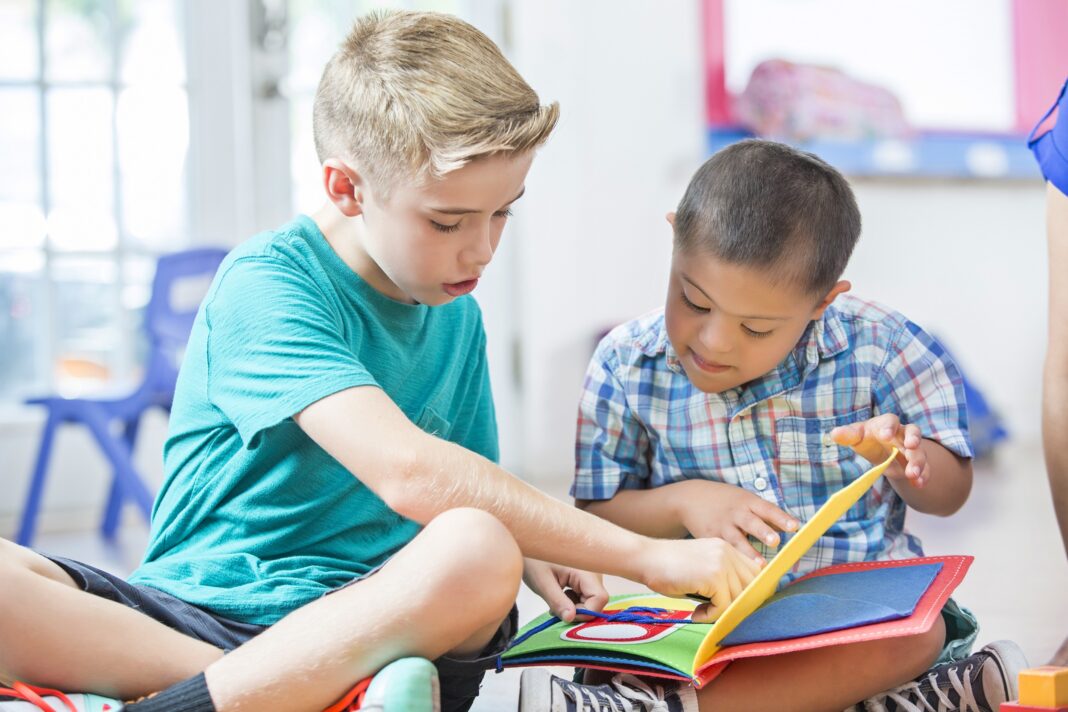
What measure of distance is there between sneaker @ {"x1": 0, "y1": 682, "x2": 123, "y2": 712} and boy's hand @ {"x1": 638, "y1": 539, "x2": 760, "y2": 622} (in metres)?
0.37

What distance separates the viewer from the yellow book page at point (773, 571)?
0.80 m

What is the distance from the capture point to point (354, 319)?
948 mm

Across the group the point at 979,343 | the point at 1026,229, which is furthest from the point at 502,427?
the point at 1026,229

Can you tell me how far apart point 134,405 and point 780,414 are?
1.68 metres

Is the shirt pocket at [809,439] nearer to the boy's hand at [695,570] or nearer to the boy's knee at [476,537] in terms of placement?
the boy's hand at [695,570]

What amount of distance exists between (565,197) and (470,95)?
225 centimetres

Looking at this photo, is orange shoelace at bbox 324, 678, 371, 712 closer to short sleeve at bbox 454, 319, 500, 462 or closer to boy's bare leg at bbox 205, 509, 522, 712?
boy's bare leg at bbox 205, 509, 522, 712

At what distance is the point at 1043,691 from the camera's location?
29.7 inches

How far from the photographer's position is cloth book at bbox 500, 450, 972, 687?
0.83 m

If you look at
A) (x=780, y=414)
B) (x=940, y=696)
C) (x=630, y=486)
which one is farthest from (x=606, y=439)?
(x=940, y=696)

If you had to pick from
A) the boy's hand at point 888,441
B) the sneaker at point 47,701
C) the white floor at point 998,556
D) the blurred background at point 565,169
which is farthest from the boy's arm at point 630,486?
the blurred background at point 565,169

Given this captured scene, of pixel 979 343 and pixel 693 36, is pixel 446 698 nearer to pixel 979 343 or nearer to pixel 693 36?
pixel 693 36

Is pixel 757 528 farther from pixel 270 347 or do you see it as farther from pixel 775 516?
pixel 270 347

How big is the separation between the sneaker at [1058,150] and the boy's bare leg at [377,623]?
74 cm
